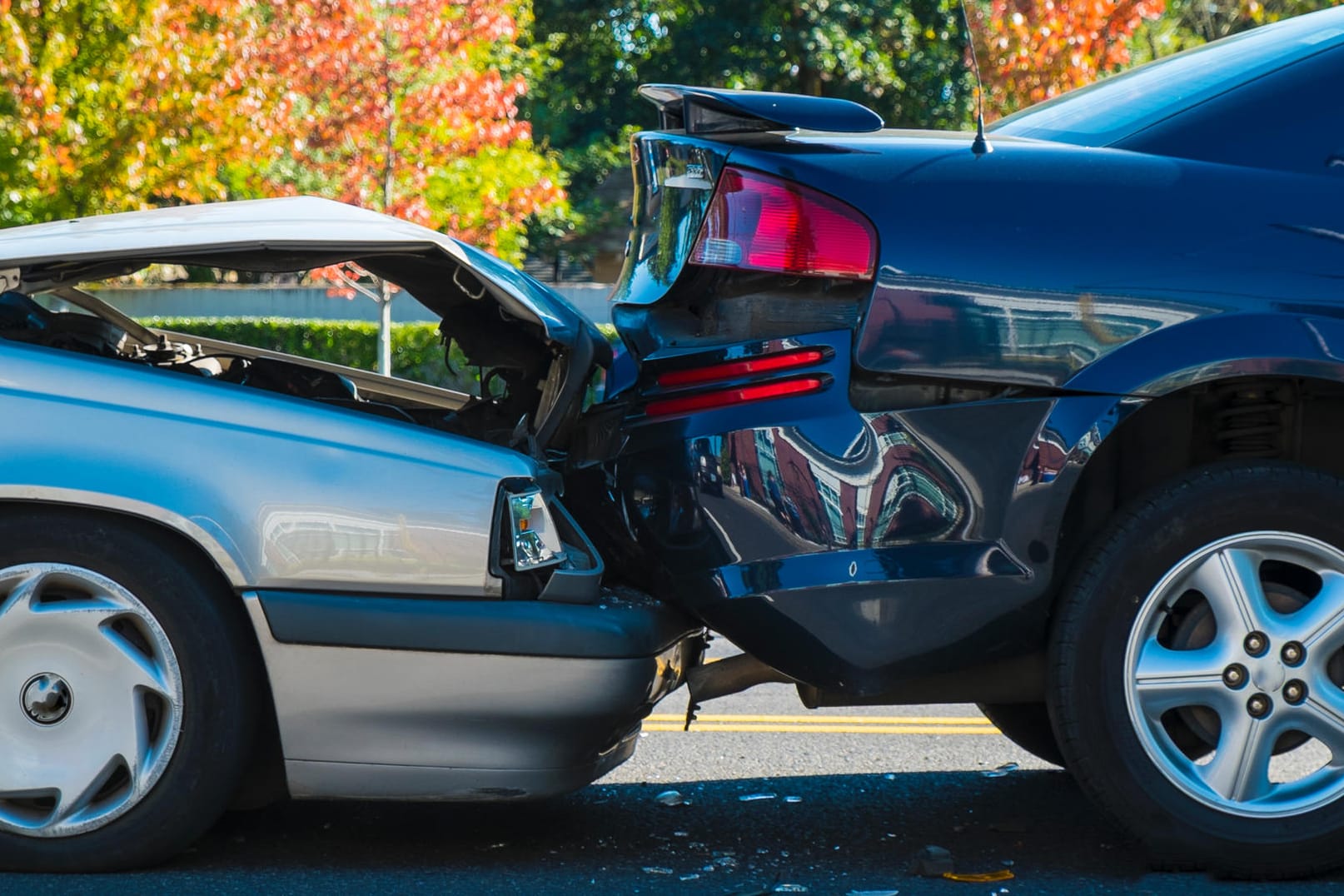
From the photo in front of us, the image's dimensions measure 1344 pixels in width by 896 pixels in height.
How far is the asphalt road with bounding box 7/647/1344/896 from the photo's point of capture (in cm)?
317

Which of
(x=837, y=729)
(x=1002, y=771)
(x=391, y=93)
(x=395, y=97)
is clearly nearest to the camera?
(x=1002, y=771)

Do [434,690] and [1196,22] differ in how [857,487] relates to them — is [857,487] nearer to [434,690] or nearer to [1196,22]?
[434,690]

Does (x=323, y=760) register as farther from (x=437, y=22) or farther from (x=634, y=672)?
(x=437, y=22)

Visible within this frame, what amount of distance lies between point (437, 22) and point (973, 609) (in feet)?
47.5

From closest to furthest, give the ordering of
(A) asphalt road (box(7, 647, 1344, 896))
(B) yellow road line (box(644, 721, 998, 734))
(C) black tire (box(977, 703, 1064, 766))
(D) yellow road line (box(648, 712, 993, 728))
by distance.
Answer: (A) asphalt road (box(7, 647, 1344, 896)) → (C) black tire (box(977, 703, 1064, 766)) → (B) yellow road line (box(644, 721, 998, 734)) → (D) yellow road line (box(648, 712, 993, 728))

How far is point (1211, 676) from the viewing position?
311 cm

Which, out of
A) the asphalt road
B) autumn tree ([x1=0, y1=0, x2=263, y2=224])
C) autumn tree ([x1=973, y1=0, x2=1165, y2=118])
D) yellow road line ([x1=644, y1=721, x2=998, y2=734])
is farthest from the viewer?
autumn tree ([x1=973, y1=0, x2=1165, y2=118])

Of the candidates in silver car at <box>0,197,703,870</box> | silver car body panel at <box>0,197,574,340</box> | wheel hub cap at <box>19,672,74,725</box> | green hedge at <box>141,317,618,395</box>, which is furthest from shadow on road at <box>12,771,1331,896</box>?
green hedge at <box>141,317,618,395</box>

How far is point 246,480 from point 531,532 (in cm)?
58

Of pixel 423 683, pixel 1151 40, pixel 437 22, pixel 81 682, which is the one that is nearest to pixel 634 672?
pixel 423 683

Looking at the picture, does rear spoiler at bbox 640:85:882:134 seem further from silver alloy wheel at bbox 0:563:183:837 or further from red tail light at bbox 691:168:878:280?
silver alloy wheel at bbox 0:563:183:837

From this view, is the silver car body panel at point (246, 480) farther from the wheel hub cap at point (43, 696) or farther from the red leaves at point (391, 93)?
the red leaves at point (391, 93)

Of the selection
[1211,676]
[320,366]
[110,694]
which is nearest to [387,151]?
[320,366]

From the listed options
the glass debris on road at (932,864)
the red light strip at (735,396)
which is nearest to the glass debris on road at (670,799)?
the glass debris on road at (932,864)
